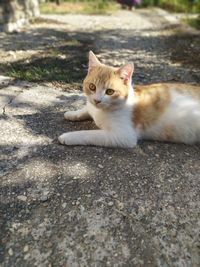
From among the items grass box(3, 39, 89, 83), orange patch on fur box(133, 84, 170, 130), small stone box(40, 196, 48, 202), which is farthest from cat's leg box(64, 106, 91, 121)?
grass box(3, 39, 89, 83)

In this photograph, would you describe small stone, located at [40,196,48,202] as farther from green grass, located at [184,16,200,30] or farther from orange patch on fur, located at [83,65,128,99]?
green grass, located at [184,16,200,30]

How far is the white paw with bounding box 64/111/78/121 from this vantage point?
3262mm

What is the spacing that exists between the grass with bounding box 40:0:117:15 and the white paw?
794 centimetres

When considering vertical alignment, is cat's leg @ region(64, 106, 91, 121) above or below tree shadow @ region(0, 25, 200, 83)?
above

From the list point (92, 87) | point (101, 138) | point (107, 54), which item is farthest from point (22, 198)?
point (107, 54)

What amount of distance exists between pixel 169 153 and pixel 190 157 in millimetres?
176

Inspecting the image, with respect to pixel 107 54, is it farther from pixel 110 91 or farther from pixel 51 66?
pixel 110 91

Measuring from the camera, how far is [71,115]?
10.8ft

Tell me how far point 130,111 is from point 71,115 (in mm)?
716

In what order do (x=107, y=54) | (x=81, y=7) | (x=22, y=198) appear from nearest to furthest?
(x=22, y=198)
(x=107, y=54)
(x=81, y=7)

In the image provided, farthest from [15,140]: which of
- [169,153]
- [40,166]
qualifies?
[169,153]

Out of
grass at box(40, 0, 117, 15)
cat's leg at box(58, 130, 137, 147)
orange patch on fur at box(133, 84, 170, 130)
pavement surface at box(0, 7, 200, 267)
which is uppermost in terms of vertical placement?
orange patch on fur at box(133, 84, 170, 130)

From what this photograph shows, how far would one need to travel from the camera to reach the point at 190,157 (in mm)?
2818

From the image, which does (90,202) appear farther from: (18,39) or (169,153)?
(18,39)
